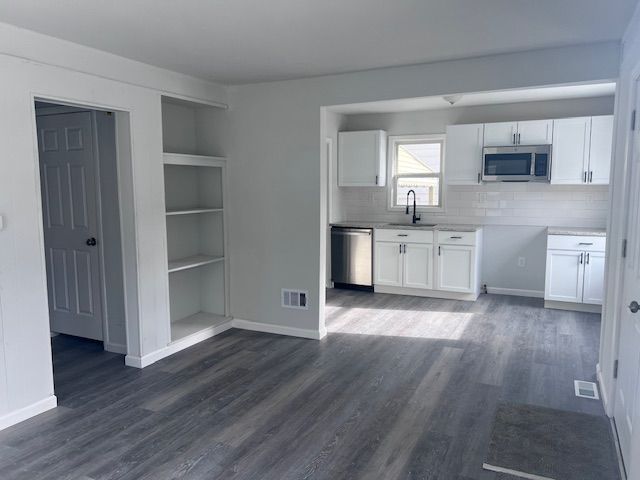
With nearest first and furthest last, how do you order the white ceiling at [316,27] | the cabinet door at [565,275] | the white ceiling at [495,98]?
the white ceiling at [316,27] → the white ceiling at [495,98] → the cabinet door at [565,275]

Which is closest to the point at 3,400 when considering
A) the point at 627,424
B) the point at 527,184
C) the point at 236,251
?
the point at 236,251

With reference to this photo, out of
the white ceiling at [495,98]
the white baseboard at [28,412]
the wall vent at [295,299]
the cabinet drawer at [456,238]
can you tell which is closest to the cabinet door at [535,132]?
the white ceiling at [495,98]

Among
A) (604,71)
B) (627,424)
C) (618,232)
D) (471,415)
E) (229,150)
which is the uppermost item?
(604,71)

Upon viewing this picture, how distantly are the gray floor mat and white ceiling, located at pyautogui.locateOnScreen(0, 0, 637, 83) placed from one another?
237 cm

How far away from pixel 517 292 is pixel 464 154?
1.92 metres

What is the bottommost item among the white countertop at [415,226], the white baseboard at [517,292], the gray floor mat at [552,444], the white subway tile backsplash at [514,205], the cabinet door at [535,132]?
the gray floor mat at [552,444]

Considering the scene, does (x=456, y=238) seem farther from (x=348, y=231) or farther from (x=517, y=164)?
(x=348, y=231)

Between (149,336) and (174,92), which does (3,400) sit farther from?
(174,92)

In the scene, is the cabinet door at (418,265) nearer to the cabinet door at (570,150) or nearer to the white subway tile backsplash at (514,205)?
the white subway tile backsplash at (514,205)

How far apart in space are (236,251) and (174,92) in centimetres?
162

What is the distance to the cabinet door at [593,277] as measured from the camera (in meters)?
5.19

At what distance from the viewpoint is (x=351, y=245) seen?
6559mm

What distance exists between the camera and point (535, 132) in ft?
18.5

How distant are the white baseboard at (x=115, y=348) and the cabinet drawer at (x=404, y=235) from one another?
3446 mm
